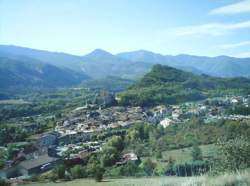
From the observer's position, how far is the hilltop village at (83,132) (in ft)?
74.9

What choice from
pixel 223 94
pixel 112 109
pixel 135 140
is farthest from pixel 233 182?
pixel 223 94

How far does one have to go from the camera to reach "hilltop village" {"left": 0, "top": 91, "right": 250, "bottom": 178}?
2284 centimetres

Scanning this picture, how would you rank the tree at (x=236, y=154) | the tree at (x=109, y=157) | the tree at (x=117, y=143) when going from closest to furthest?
1. the tree at (x=236, y=154)
2. the tree at (x=109, y=157)
3. the tree at (x=117, y=143)

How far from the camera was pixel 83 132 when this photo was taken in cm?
3675

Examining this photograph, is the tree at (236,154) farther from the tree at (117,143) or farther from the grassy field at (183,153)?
the tree at (117,143)

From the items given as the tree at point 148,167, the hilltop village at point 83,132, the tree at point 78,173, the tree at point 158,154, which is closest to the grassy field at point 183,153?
the tree at point 158,154

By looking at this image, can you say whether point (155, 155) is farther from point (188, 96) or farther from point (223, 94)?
point (223, 94)

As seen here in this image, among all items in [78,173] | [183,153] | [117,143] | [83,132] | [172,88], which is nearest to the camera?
[78,173]

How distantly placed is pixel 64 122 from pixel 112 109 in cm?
1011

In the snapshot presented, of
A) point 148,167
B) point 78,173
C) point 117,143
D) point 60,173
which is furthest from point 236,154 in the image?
point 117,143

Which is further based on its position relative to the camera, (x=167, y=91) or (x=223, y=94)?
(x=223, y=94)

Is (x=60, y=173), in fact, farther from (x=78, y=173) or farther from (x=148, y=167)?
(x=148, y=167)

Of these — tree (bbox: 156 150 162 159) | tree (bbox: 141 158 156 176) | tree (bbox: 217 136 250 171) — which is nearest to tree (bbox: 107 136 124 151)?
tree (bbox: 156 150 162 159)

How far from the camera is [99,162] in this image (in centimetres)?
2164
